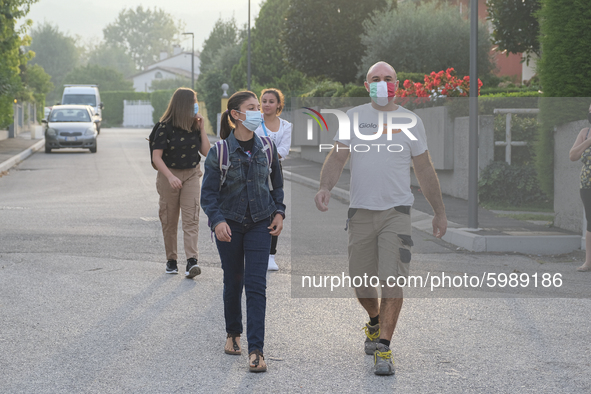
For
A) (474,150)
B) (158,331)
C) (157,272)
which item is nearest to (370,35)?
(474,150)

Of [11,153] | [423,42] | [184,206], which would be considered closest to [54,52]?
[11,153]

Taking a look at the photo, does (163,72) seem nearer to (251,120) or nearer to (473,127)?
(473,127)

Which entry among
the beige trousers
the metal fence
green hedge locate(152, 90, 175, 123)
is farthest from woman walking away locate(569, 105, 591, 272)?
green hedge locate(152, 90, 175, 123)

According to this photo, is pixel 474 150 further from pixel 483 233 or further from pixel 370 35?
pixel 370 35

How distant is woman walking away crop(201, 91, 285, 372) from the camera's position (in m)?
4.84

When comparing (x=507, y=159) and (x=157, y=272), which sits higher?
(x=507, y=159)

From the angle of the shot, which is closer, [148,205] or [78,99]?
[148,205]

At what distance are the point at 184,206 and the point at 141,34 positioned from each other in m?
139

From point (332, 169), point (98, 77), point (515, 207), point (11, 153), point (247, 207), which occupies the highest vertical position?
point (98, 77)

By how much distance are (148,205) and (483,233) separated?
6.09 metres

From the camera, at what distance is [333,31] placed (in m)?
32.8

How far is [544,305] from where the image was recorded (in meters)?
6.69

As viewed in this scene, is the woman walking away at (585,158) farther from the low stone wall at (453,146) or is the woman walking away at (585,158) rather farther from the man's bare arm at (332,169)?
the low stone wall at (453,146)

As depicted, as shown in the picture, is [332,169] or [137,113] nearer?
[332,169]
